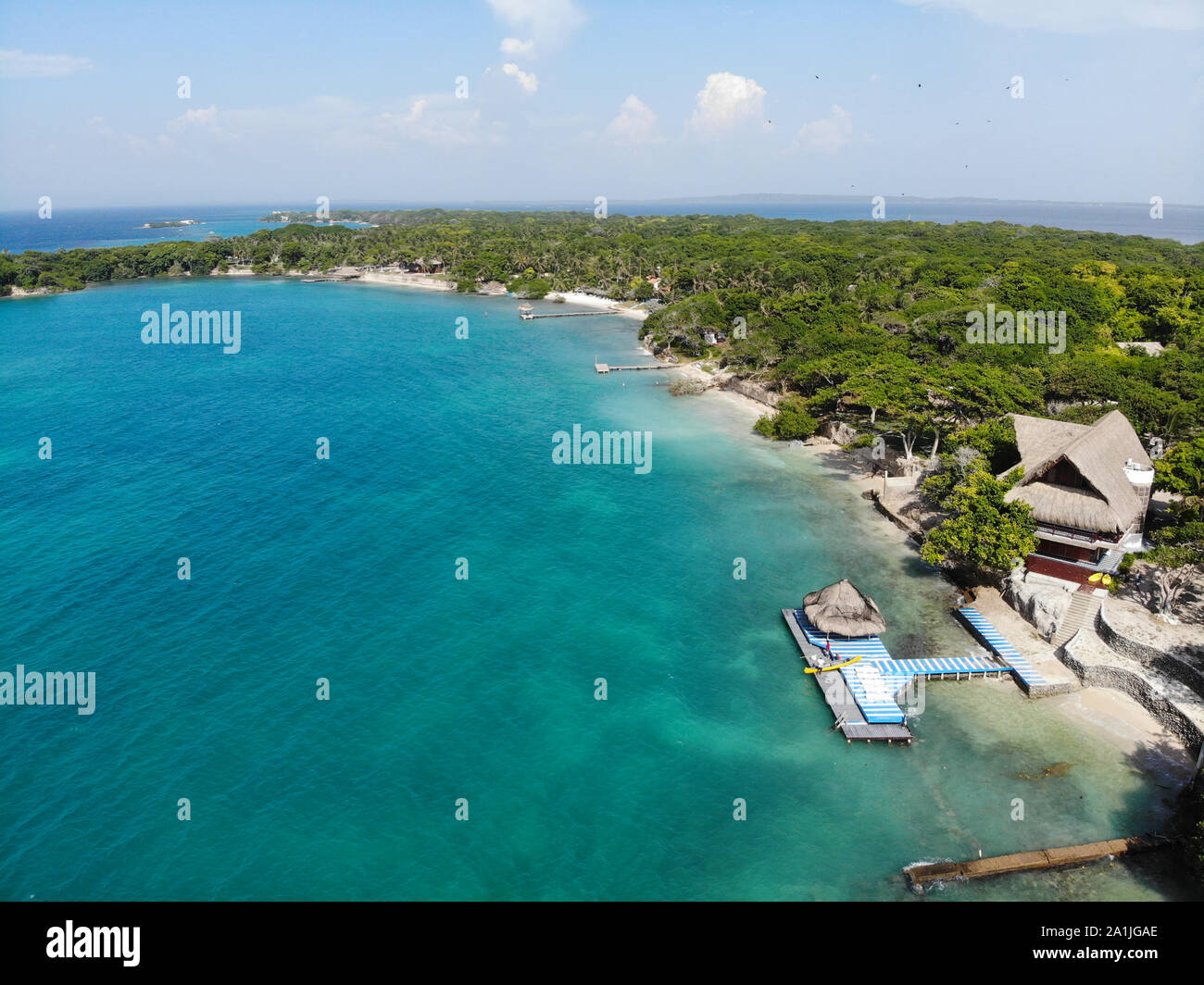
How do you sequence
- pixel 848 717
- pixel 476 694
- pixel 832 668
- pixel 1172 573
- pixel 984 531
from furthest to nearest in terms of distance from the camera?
pixel 984 531, pixel 1172 573, pixel 832 668, pixel 476 694, pixel 848 717

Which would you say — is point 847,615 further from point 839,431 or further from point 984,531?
point 839,431

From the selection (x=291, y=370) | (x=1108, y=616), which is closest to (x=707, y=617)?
(x=1108, y=616)

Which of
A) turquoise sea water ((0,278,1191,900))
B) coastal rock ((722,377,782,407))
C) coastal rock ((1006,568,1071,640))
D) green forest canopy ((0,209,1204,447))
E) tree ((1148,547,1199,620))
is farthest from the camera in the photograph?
coastal rock ((722,377,782,407))

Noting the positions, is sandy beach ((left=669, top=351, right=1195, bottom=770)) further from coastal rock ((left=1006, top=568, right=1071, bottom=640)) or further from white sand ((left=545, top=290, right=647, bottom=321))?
white sand ((left=545, top=290, right=647, bottom=321))

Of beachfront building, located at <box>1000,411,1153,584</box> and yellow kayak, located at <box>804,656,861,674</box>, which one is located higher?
beachfront building, located at <box>1000,411,1153,584</box>

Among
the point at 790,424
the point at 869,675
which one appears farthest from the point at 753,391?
the point at 869,675

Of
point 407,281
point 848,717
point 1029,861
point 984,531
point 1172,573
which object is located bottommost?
point 1029,861

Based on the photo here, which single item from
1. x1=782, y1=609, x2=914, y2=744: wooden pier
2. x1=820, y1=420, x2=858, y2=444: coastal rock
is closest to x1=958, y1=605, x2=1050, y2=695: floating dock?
x1=782, y1=609, x2=914, y2=744: wooden pier

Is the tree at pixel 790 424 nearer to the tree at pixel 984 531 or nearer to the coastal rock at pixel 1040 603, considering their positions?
the tree at pixel 984 531

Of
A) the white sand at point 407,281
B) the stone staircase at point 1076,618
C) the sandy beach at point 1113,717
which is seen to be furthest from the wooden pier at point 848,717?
the white sand at point 407,281
